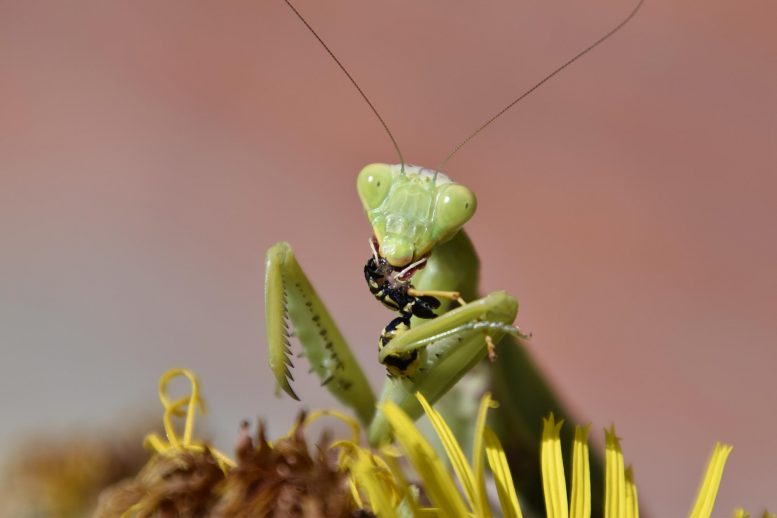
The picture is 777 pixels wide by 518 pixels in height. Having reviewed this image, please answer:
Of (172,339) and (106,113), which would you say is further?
(106,113)

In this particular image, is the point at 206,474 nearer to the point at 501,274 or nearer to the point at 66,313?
the point at 66,313

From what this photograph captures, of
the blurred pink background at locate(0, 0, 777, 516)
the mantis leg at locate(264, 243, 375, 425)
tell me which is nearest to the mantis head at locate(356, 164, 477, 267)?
the mantis leg at locate(264, 243, 375, 425)

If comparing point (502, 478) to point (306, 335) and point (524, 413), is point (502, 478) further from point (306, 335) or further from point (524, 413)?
point (524, 413)

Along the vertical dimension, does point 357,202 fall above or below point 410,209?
above

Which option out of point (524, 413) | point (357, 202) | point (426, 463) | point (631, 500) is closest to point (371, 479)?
point (426, 463)

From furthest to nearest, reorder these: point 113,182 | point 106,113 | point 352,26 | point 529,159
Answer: point 352,26
point 529,159
point 106,113
point 113,182

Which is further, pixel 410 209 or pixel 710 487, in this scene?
pixel 410 209

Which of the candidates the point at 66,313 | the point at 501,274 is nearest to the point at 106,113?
the point at 66,313

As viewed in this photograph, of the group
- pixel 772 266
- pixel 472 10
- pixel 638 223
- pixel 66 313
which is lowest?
pixel 772 266

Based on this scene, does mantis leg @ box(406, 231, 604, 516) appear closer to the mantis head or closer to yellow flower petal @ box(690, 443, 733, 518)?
the mantis head
